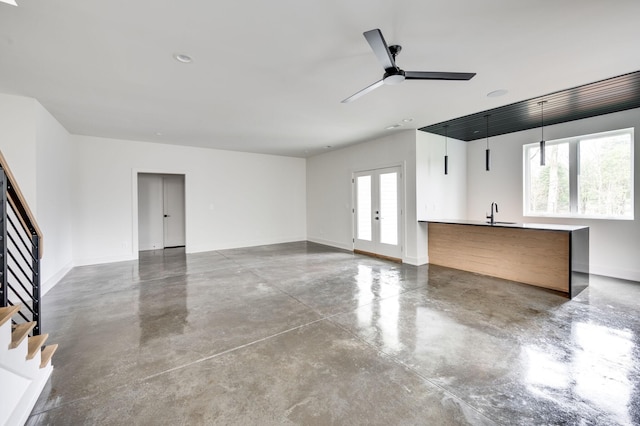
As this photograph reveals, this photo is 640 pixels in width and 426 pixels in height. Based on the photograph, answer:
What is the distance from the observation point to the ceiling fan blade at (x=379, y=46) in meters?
1.92

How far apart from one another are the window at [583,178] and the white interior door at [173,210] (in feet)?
29.1

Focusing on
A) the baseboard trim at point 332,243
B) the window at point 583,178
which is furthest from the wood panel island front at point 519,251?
the baseboard trim at point 332,243

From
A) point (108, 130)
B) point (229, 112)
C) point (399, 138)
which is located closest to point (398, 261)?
point (399, 138)

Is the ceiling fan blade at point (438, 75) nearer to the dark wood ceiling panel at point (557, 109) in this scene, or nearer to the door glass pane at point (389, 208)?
the dark wood ceiling panel at point (557, 109)

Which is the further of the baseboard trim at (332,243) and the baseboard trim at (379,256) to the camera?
the baseboard trim at (332,243)

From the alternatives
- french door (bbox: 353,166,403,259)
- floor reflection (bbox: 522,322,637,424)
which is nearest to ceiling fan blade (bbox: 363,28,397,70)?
floor reflection (bbox: 522,322,637,424)

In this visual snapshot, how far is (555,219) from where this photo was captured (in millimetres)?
5344

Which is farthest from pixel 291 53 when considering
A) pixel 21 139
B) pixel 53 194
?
pixel 53 194

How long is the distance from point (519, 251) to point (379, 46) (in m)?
4.02

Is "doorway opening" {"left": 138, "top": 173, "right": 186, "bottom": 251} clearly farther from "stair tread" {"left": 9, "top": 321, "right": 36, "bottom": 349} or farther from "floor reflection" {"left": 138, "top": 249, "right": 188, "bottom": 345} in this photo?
"stair tread" {"left": 9, "top": 321, "right": 36, "bottom": 349}

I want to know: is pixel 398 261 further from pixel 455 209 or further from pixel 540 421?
pixel 540 421

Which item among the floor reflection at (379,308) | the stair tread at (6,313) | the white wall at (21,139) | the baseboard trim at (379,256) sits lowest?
the floor reflection at (379,308)

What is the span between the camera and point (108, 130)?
527cm

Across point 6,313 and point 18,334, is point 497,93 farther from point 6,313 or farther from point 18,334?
point 18,334
